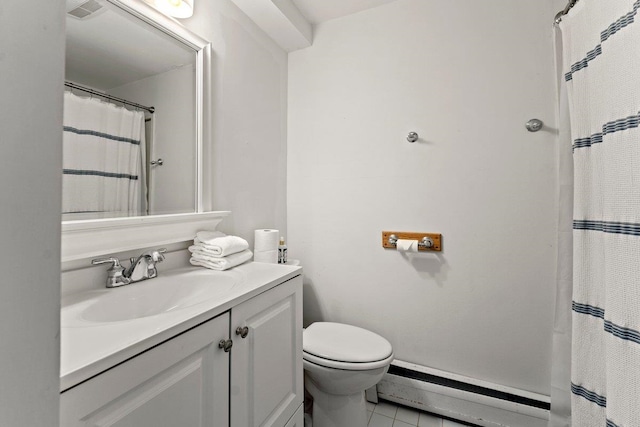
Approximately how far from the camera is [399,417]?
4.84 ft

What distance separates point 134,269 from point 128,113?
57 cm

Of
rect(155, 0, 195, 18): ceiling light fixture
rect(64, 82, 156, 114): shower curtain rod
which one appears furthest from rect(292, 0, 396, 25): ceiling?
rect(64, 82, 156, 114): shower curtain rod

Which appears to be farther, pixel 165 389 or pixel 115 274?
pixel 115 274

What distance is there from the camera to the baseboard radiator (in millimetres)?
1303

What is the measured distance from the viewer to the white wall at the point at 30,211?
0.80 feet

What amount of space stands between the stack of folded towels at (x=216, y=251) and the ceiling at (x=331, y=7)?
142 centimetres

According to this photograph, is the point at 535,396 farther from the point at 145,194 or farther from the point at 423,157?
the point at 145,194

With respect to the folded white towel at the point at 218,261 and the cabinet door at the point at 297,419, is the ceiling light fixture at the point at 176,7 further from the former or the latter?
the cabinet door at the point at 297,419

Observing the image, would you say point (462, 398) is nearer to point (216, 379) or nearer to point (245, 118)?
point (216, 379)

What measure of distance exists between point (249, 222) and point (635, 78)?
1.52 meters

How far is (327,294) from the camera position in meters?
1.77

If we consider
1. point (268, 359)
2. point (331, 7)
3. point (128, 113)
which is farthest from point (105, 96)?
point (331, 7)

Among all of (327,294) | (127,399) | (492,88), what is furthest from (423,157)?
(127,399)

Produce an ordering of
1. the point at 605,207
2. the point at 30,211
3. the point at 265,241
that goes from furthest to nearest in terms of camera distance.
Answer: the point at 265,241
the point at 605,207
the point at 30,211
